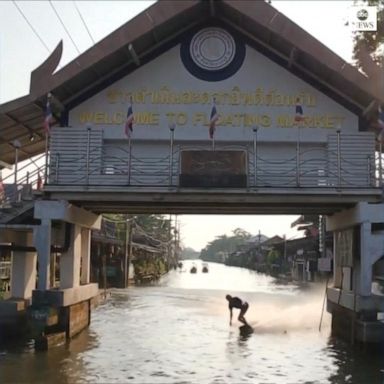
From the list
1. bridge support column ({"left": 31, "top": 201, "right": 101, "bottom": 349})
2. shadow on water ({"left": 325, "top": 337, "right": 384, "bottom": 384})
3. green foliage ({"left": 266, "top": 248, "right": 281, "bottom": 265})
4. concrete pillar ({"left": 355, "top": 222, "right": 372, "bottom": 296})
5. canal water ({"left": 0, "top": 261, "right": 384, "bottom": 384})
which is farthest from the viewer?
green foliage ({"left": 266, "top": 248, "right": 281, "bottom": 265})

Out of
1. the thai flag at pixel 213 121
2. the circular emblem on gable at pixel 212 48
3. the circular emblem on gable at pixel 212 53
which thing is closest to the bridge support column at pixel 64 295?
the thai flag at pixel 213 121

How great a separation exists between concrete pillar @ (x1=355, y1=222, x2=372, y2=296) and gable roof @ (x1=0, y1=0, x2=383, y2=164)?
12.6ft

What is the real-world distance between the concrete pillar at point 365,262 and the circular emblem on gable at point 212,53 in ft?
21.6

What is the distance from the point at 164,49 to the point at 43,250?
7.54 metres

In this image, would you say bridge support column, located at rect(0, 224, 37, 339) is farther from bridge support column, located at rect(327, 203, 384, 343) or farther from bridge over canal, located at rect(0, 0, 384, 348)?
bridge support column, located at rect(327, 203, 384, 343)

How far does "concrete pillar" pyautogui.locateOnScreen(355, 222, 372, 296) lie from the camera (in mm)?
17250

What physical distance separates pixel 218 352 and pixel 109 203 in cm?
590

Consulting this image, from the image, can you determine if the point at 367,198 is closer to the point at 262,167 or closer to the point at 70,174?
the point at 262,167

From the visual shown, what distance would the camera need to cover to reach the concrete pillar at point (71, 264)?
64.6 ft

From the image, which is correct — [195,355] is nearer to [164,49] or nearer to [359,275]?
[359,275]

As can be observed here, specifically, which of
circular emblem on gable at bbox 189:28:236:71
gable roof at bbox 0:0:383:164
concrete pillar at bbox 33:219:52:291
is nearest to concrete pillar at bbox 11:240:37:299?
concrete pillar at bbox 33:219:52:291

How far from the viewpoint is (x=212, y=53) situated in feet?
66.9

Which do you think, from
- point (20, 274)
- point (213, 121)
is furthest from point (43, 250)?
point (213, 121)

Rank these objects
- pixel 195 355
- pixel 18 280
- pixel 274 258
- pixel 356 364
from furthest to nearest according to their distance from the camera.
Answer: pixel 274 258 → pixel 18 280 → pixel 195 355 → pixel 356 364
